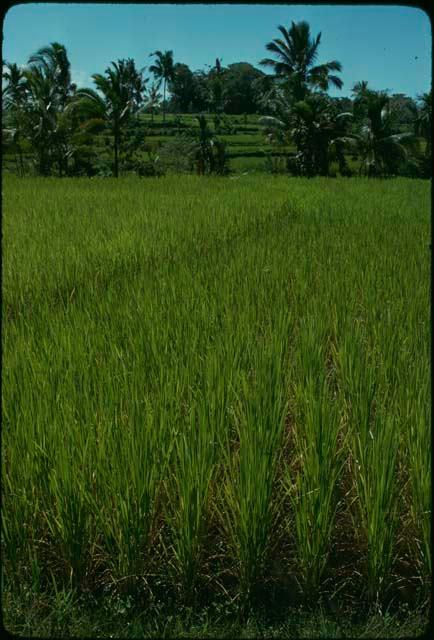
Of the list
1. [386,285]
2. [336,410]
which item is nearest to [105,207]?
[386,285]

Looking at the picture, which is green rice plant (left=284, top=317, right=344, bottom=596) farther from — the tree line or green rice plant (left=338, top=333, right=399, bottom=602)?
the tree line

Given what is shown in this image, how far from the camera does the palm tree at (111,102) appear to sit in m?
14.1

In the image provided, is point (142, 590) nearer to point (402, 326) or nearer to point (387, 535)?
point (387, 535)

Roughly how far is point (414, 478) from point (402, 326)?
95 centimetres

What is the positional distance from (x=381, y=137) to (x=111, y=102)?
618 centimetres

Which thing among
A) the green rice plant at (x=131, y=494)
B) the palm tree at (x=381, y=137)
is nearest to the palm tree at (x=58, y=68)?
the palm tree at (x=381, y=137)

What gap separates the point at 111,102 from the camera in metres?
14.3

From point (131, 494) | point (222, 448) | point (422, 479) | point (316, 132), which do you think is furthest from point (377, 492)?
point (316, 132)

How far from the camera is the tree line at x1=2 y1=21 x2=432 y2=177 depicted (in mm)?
14164

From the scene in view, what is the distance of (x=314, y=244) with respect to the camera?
430cm

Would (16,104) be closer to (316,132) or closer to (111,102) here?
(111,102)

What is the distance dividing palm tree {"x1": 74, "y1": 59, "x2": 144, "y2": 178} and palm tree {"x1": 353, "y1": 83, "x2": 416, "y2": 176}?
550cm

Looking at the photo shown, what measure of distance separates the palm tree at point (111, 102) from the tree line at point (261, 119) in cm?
2

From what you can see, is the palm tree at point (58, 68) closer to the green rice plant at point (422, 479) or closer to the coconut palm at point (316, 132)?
the coconut palm at point (316, 132)
